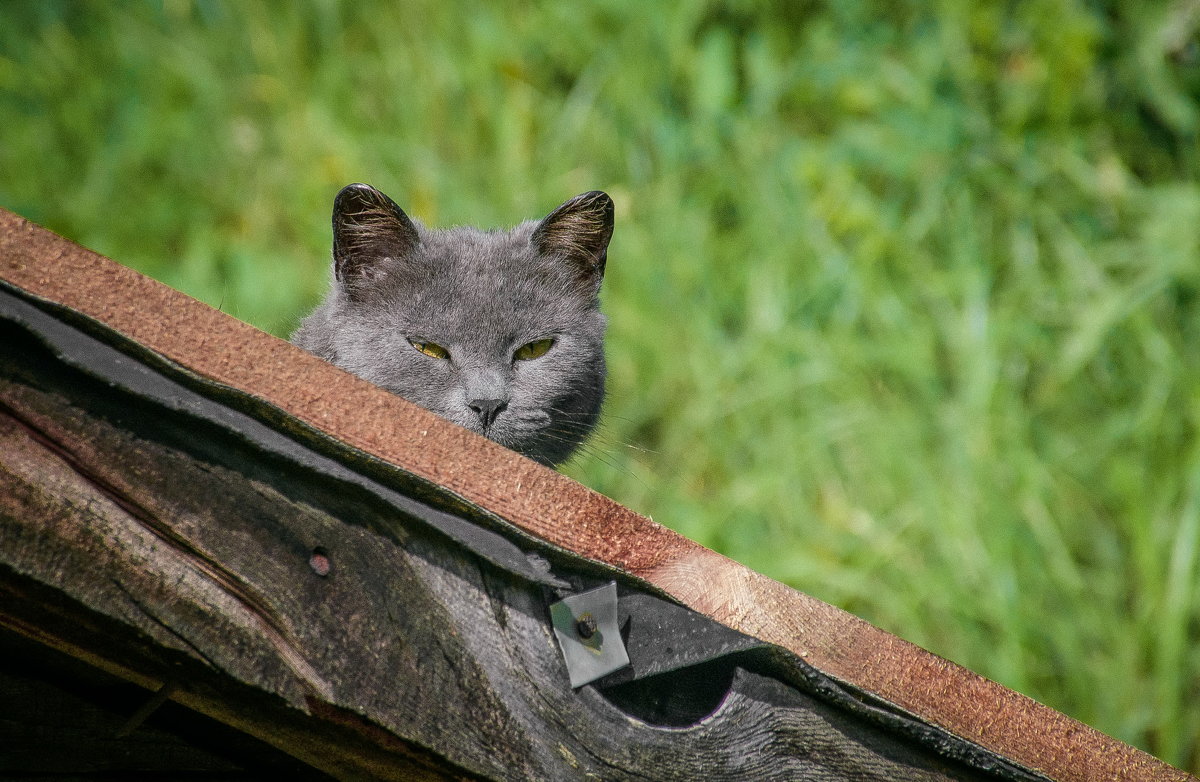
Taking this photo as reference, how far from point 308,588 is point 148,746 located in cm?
48

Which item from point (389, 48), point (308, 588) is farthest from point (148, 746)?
point (389, 48)

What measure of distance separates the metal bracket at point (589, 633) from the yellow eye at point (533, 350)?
3.04 feet

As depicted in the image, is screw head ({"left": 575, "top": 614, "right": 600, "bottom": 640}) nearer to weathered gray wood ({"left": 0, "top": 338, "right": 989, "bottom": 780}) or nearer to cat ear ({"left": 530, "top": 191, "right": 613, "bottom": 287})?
weathered gray wood ({"left": 0, "top": 338, "right": 989, "bottom": 780})

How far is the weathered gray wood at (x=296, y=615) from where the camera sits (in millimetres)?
816

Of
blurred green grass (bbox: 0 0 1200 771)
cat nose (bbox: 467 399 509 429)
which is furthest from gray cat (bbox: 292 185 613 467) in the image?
blurred green grass (bbox: 0 0 1200 771)

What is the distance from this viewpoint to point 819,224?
11.3ft

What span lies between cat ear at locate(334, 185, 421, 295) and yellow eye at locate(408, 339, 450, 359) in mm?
160

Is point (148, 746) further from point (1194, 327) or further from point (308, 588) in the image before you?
point (1194, 327)

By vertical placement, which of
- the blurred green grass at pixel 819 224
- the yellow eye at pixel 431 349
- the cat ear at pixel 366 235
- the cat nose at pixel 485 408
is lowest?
the cat nose at pixel 485 408

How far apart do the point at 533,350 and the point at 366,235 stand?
0.36 meters

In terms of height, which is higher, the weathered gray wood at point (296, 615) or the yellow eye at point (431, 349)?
the yellow eye at point (431, 349)

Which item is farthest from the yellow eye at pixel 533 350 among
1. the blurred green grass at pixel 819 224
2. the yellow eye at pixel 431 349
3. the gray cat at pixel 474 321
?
the blurred green grass at pixel 819 224

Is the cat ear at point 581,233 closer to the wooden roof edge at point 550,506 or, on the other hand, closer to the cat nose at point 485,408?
the cat nose at point 485,408

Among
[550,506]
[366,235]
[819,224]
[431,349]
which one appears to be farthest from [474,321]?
[819,224]
